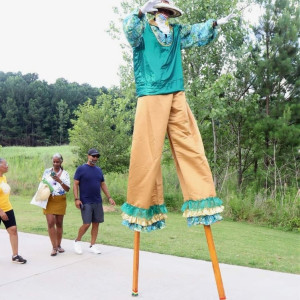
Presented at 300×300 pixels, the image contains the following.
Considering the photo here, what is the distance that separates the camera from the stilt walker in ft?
9.96

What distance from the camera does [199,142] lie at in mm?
3123

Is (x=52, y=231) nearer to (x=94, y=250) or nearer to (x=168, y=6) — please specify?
(x=94, y=250)

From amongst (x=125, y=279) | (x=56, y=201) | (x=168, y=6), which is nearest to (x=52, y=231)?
(x=56, y=201)

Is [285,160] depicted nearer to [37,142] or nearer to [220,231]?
[220,231]

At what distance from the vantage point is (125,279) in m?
4.09

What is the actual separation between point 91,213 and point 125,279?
1.50m

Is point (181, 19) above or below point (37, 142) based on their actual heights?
above

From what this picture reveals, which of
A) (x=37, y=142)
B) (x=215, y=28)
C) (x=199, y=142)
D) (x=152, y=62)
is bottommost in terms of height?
(x=37, y=142)

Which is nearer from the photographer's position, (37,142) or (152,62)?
(152,62)

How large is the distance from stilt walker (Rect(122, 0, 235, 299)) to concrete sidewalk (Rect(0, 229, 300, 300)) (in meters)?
0.61

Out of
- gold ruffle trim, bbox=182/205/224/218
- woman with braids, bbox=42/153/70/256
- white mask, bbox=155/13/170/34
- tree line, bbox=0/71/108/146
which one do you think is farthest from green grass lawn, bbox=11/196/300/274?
tree line, bbox=0/71/108/146

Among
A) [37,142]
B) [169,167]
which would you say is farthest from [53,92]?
[169,167]

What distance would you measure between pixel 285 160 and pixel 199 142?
8108 mm

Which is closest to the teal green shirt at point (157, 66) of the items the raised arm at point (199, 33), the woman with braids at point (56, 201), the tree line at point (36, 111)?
the raised arm at point (199, 33)
